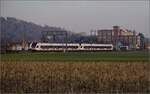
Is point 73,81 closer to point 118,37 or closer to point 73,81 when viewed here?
point 73,81

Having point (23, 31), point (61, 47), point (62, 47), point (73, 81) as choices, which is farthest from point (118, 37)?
point (73, 81)

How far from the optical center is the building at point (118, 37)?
108 metres

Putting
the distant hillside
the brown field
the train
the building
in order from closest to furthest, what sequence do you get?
the brown field
the train
the distant hillside
the building

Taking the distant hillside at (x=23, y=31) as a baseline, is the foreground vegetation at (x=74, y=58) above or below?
below

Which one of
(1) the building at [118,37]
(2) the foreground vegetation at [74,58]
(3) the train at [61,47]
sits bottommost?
(2) the foreground vegetation at [74,58]

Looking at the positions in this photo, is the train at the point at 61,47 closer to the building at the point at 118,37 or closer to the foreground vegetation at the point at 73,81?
the building at the point at 118,37

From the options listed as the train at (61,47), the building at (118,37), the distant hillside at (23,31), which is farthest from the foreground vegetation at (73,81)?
the building at (118,37)

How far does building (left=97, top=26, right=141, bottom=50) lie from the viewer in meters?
108

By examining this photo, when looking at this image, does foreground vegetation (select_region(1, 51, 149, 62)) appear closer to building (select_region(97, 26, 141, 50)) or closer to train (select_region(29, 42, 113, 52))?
train (select_region(29, 42, 113, 52))

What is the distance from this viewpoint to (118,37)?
403 ft

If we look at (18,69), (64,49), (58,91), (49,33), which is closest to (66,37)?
(49,33)

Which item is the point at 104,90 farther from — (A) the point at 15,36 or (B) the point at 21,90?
(A) the point at 15,36

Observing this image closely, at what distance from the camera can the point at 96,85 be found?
1688 cm

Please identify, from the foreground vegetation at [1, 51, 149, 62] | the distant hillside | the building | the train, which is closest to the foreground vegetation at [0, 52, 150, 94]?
the foreground vegetation at [1, 51, 149, 62]
